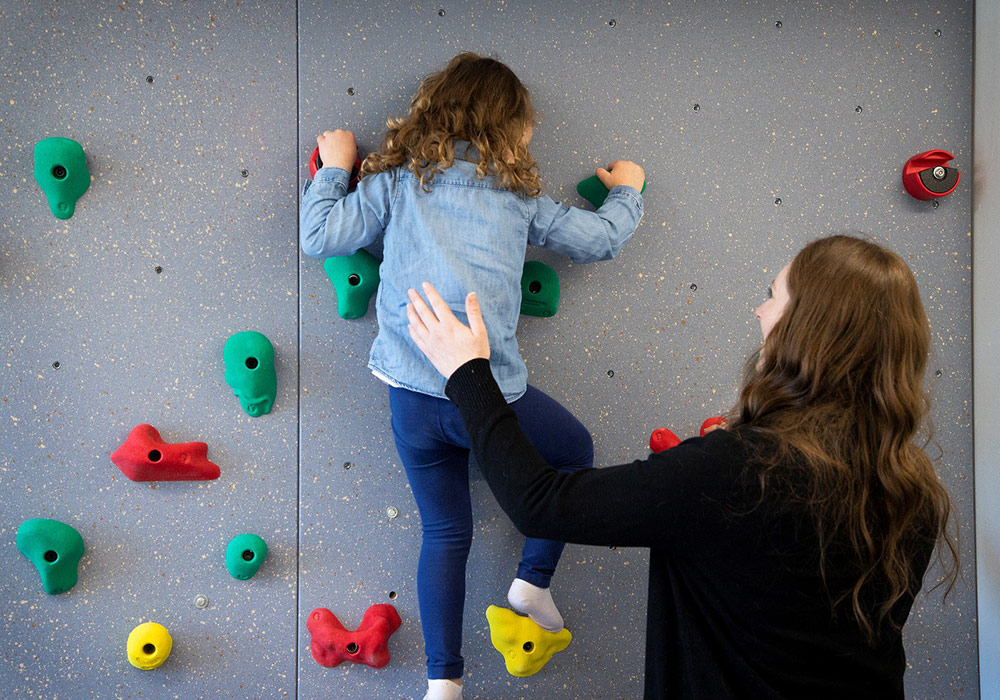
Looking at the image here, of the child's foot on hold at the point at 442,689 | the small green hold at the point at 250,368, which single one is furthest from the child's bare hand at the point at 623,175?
the child's foot on hold at the point at 442,689

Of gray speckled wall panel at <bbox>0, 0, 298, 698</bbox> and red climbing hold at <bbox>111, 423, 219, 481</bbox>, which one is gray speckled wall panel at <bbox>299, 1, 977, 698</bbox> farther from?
red climbing hold at <bbox>111, 423, 219, 481</bbox>

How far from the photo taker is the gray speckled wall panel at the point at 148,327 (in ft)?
4.78

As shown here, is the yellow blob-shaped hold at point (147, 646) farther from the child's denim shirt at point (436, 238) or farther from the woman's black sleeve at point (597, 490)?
the woman's black sleeve at point (597, 490)

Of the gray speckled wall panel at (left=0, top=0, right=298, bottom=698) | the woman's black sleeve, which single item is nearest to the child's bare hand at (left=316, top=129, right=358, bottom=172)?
the gray speckled wall panel at (left=0, top=0, right=298, bottom=698)

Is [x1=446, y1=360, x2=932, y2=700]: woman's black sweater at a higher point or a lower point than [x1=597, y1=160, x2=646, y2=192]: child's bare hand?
lower

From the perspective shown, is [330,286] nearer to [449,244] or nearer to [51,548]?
[449,244]

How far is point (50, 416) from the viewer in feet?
4.80

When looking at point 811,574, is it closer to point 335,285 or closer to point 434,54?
point 335,285

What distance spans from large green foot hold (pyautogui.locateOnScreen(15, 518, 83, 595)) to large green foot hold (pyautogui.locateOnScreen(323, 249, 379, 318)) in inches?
25.0

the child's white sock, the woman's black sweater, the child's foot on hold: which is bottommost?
the child's foot on hold

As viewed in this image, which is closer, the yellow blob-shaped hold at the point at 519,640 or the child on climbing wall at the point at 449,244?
the child on climbing wall at the point at 449,244

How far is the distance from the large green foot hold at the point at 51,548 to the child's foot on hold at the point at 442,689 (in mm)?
691

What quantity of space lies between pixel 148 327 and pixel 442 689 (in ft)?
2.76

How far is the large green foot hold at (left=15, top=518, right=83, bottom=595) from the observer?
1.42 metres
